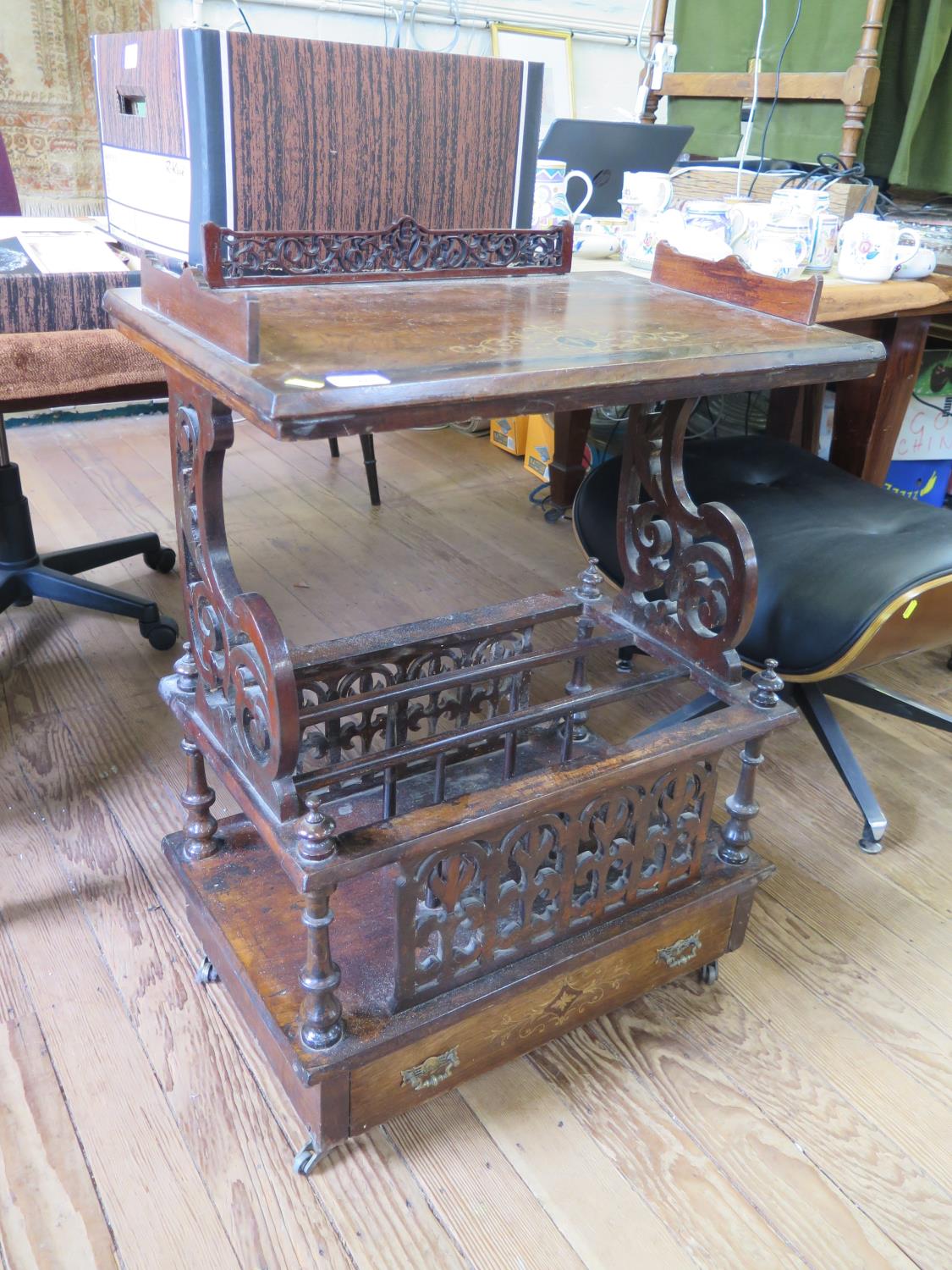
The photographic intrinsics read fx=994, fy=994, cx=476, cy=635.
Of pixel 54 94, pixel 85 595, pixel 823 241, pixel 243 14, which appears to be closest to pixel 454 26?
pixel 243 14

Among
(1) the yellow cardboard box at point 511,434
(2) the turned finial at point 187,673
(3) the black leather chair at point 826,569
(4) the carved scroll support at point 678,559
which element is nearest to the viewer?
→ (2) the turned finial at point 187,673

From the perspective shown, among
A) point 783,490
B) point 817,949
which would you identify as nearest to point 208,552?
point 817,949

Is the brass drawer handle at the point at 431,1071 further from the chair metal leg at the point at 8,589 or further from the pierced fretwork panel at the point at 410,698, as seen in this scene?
the chair metal leg at the point at 8,589

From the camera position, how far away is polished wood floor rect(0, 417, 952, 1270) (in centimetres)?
93

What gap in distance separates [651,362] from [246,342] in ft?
1.19

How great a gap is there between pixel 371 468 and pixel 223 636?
5.27 feet

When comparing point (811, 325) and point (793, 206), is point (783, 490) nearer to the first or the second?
point (793, 206)

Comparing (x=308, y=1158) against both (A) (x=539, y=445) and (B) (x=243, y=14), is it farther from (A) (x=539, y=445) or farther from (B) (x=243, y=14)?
(B) (x=243, y=14)

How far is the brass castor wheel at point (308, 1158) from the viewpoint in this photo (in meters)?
0.97

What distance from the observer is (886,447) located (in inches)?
77.1

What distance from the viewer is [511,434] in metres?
3.02

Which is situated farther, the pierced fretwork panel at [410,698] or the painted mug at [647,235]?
the painted mug at [647,235]

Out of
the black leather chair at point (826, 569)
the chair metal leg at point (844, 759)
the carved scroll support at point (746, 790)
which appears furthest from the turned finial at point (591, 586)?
the chair metal leg at point (844, 759)

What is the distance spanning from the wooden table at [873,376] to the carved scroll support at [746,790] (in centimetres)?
61
